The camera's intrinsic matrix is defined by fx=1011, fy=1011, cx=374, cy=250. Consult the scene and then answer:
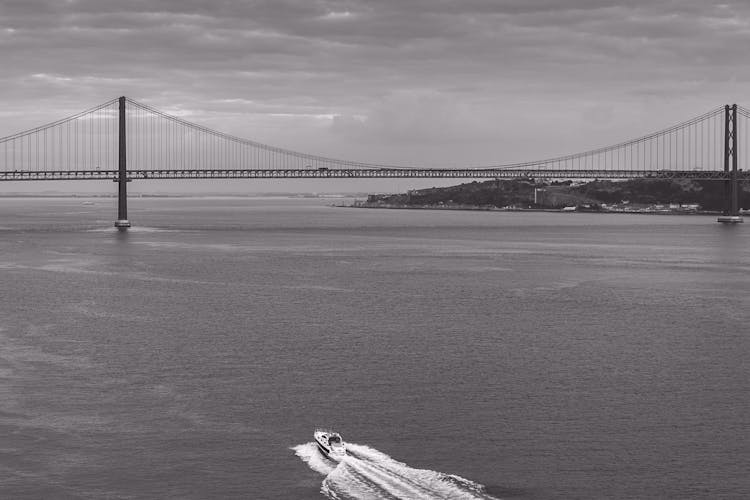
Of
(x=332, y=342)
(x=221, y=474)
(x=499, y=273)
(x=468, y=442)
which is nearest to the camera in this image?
(x=221, y=474)

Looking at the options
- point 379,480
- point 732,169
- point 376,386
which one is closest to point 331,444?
point 379,480

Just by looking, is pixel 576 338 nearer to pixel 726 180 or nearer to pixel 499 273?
pixel 499 273

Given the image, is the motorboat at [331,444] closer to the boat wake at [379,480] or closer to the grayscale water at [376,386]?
the boat wake at [379,480]

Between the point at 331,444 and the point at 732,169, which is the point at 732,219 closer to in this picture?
the point at 732,169

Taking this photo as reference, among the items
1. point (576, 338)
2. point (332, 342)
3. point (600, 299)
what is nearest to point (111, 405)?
point (332, 342)

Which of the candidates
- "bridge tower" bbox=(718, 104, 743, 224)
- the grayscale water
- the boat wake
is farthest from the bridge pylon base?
the boat wake

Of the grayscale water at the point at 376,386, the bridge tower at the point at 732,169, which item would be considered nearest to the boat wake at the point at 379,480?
the grayscale water at the point at 376,386

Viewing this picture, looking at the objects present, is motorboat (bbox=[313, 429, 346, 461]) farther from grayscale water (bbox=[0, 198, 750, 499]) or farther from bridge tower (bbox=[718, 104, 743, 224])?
bridge tower (bbox=[718, 104, 743, 224])
